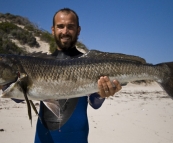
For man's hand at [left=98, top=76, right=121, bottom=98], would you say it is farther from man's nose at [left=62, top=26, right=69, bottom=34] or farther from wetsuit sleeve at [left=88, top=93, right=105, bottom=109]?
man's nose at [left=62, top=26, right=69, bottom=34]

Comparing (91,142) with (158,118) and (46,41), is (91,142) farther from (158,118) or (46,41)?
(46,41)

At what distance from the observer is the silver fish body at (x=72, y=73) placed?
2.81 metres

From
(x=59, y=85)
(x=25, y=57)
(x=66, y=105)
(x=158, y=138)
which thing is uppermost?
(x=25, y=57)

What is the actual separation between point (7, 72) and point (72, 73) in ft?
3.05

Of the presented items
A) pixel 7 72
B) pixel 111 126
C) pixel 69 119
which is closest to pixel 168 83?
pixel 69 119

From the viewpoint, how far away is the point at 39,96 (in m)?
2.85

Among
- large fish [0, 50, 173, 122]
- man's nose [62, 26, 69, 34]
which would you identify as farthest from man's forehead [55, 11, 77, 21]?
large fish [0, 50, 173, 122]

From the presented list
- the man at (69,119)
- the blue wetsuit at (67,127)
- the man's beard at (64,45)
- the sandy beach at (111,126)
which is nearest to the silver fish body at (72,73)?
the man at (69,119)

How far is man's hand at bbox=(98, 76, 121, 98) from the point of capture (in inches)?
121

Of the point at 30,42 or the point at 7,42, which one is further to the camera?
the point at 30,42

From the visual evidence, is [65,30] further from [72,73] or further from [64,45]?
[72,73]

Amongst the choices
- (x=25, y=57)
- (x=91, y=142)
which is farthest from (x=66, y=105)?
(x=91, y=142)

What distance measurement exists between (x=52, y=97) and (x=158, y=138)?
576cm

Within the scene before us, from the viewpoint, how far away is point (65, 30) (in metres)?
3.58
